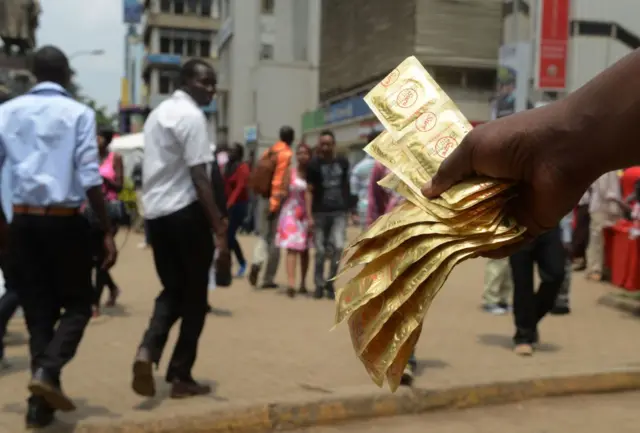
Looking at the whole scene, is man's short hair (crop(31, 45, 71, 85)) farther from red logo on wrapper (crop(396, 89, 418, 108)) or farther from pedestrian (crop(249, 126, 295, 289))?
pedestrian (crop(249, 126, 295, 289))

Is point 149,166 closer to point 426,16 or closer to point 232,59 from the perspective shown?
point 426,16

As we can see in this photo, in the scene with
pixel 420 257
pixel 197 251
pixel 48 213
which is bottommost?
pixel 197 251

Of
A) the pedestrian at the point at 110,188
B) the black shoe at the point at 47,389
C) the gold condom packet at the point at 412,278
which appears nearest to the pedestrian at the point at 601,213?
the pedestrian at the point at 110,188

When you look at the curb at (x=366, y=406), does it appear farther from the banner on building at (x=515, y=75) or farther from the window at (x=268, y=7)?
the window at (x=268, y=7)

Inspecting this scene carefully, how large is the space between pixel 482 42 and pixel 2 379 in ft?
83.2

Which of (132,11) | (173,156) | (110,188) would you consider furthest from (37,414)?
(132,11)

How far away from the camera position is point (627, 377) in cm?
514

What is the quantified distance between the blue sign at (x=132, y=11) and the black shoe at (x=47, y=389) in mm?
78963

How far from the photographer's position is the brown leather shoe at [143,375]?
4145 millimetres

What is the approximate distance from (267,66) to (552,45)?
26.3 metres

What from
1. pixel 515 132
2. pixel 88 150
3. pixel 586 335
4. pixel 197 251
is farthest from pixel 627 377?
pixel 515 132

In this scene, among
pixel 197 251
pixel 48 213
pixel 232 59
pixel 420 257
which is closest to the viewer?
pixel 420 257

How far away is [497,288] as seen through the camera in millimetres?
7656

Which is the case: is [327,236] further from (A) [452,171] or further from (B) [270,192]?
(A) [452,171]
